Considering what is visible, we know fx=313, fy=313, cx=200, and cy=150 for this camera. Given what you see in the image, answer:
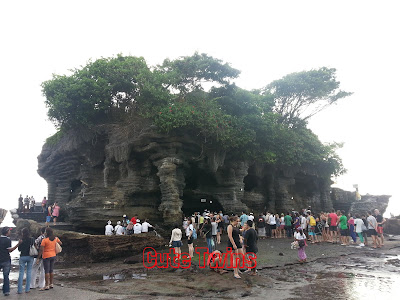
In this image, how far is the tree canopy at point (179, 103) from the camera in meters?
20.4

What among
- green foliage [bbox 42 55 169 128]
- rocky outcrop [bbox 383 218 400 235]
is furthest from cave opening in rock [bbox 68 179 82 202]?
rocky outcrop [bbox 383 218 400 235]

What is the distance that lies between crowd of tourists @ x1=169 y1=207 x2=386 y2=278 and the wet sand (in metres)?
0.82

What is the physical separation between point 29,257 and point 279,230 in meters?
17.2

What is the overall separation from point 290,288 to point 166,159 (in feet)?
42.7

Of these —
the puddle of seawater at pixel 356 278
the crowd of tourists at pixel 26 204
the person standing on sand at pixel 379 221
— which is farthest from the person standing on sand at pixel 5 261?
the crowd of tourists at pixel 26 204

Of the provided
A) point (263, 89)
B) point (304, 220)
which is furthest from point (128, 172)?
point (263, 89)

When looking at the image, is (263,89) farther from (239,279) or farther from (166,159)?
(239,279)

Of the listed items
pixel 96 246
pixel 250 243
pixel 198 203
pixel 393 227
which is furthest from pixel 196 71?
pixel 393 227

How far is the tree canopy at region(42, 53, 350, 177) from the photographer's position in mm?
20375

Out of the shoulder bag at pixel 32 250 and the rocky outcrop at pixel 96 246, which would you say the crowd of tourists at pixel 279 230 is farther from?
the shoulder bag at pixel 32 250

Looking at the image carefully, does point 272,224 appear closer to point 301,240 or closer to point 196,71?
point 301,240

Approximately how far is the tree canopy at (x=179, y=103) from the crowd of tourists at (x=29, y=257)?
1150 centimetres

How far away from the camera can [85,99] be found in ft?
67.3

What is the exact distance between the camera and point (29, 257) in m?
8.52
